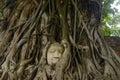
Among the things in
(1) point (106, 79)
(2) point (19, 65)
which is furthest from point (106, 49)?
(2) point (19, 65)

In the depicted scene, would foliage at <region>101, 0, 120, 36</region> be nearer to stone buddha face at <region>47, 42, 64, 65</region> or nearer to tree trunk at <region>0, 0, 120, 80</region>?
tree trunk at <region>0, 0, 120, 80</region>

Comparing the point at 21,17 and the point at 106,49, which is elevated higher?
the point at 21,17

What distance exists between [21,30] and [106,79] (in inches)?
59.4

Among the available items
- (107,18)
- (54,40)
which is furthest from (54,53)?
(107,18)

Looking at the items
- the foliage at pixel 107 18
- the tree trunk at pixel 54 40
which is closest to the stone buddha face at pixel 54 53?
the tree trunk at pixel 54 40

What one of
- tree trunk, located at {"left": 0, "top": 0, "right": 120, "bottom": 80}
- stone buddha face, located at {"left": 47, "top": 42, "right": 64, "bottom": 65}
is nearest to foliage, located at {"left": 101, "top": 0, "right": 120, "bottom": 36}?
tree trunk, located at {"left": 0, "top": 0, "right": 120, "bottom": 80}

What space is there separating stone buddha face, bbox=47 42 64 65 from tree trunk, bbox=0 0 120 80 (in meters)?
0.05

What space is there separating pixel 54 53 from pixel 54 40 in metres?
0.28

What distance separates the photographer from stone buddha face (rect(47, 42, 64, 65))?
4267 mm

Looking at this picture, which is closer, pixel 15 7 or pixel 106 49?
pixel 106 49

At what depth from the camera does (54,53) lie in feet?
14.3

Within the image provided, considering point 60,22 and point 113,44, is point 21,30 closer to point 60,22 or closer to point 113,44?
point 60,22

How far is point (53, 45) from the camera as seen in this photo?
4.43 m

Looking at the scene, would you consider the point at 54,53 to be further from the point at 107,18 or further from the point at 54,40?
the point at 107,18
